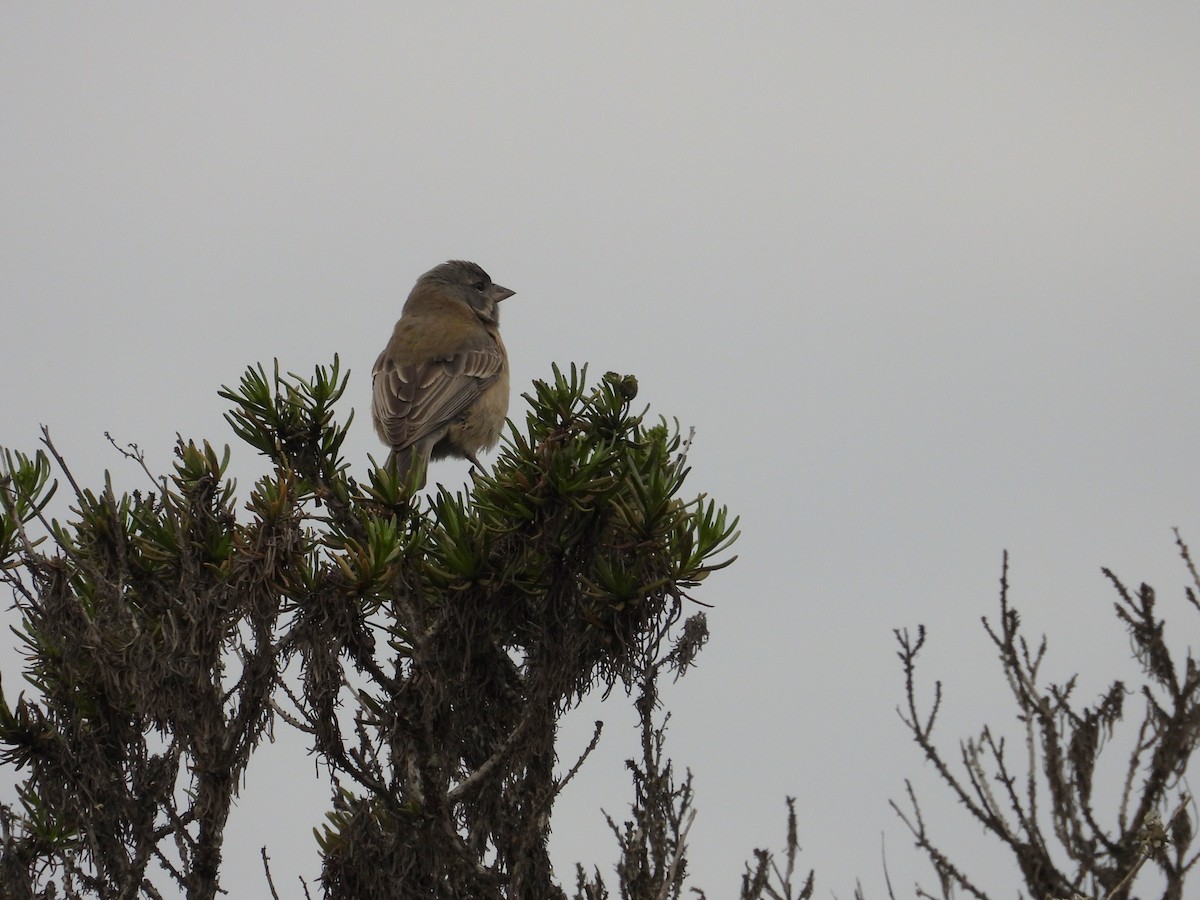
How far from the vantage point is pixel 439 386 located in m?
7.97

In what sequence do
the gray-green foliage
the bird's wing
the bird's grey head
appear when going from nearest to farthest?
1. the gray-green foliage
2. the bird's wing
3. the bird's grey head

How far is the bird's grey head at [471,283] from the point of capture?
1026 centimetres

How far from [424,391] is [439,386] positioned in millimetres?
131

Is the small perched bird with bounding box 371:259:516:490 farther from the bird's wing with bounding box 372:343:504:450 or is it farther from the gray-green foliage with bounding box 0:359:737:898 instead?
the gray-green foliage with bounding box 0:359:737:898

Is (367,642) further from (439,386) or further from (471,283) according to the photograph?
(471,283)

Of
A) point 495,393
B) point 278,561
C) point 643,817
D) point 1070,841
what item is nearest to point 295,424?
point 278,561

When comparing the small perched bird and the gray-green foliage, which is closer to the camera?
the gray-green foliage

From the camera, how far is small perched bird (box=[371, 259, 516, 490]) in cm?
768

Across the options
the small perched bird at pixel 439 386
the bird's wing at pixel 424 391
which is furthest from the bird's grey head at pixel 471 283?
the bird's wing at pixel 424 391

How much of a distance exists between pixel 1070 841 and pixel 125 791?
9.40ft

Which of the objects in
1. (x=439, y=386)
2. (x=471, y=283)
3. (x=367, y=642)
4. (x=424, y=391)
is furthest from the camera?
(x=471, y=283)

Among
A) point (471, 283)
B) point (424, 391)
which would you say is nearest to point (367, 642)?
point (424, 391)

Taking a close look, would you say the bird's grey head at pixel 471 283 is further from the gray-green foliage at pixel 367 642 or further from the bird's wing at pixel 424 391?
the gray-green foliage at pixel 367 642

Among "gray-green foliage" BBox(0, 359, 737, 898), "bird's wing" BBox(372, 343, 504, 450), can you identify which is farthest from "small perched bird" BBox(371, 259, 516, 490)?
"gray-green foliage" BBox(0, 359, 737, 898)
